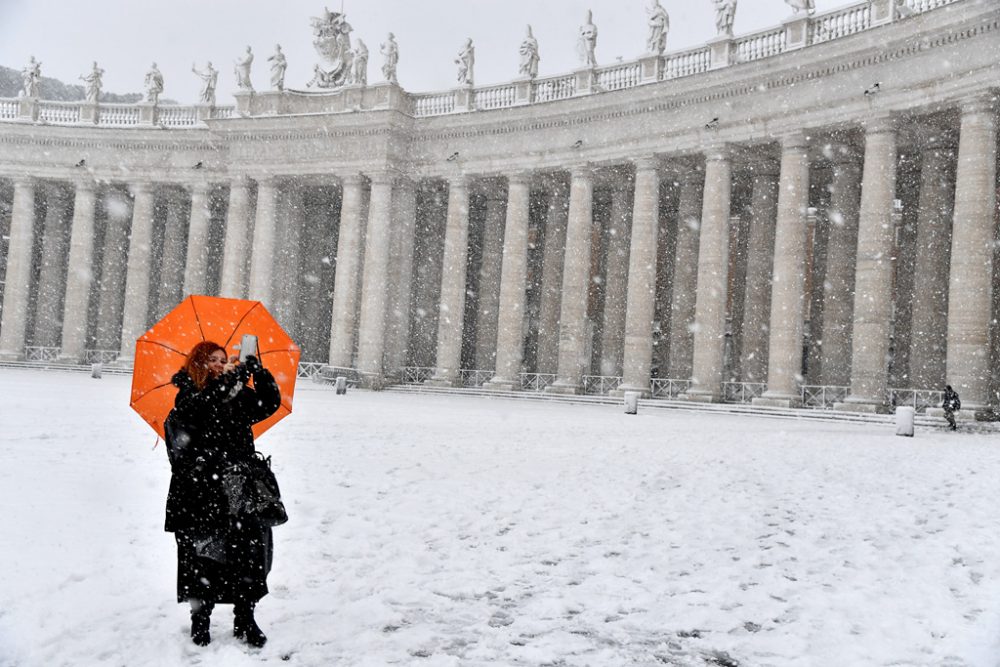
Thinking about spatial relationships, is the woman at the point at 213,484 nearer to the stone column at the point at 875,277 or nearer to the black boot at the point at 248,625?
the black boot at the point at 248,625

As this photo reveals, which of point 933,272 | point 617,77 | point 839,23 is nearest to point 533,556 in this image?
point 933,272

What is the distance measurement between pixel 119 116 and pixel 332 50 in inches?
611

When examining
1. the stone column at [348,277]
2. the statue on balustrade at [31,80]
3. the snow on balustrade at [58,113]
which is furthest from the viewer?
the statue on balustrade at [31,80]

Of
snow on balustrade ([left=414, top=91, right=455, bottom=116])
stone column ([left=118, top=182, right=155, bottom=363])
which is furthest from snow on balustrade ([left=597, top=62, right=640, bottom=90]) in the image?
stone column ([left=118, top=182, right=155, bottom=363])

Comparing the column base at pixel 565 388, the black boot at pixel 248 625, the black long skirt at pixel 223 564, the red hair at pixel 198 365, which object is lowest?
the black boot at pixel 248 625

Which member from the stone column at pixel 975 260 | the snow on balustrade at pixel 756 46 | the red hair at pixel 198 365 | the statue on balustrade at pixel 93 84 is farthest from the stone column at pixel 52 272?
the red hair at pixel 198 365

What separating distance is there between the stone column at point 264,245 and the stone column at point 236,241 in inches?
33.6

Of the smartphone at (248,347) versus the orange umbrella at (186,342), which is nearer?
the smartphone at (248,347)

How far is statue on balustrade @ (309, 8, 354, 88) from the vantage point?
5069 centimetres

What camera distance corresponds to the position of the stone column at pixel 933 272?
113 feet

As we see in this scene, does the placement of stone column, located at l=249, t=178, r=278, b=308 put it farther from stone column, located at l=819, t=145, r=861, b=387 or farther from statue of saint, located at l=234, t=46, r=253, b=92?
stone column, located at l=819, t=145, r=861, b=387

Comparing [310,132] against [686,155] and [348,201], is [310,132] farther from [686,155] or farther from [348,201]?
[686,155]

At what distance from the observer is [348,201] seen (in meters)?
47.9

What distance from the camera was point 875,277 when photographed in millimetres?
31984
